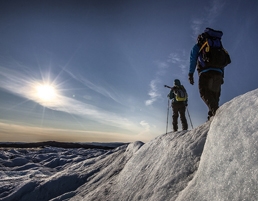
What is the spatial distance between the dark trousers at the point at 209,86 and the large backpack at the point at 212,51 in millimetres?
182

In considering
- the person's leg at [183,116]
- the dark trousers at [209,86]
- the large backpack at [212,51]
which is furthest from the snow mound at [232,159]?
the person's leg at [183,116]

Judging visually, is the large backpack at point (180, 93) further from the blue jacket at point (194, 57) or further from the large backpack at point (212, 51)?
the large backpack at point (212, 51)

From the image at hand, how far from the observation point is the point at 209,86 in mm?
3783

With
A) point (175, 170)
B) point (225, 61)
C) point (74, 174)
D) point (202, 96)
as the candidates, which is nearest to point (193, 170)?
point (175, 170)

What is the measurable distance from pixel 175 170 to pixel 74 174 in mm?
4441

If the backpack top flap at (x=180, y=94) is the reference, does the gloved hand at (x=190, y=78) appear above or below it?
below

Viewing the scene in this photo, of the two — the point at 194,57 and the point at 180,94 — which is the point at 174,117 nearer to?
the point at 180,94

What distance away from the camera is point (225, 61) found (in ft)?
12.0

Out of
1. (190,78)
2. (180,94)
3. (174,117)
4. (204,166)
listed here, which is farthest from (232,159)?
(174,117)

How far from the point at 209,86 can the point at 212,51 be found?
678 millimetres

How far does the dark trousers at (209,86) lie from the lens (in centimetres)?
371

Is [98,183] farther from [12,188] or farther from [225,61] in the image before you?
[225,61]

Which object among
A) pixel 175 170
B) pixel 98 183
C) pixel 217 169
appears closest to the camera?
pixel 217 169

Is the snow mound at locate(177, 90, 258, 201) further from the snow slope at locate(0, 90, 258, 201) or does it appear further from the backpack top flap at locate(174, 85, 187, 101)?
the backpack top flap at locate(174, 85, 187, 101)
